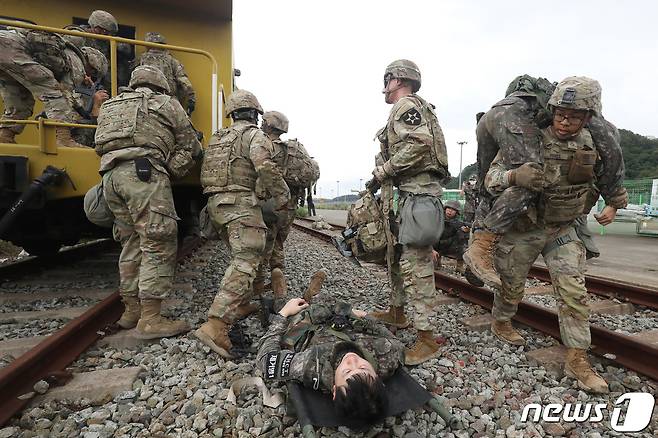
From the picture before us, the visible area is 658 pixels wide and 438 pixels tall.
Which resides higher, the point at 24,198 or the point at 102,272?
the point at 24,198

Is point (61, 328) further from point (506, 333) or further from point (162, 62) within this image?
point (506, 333)

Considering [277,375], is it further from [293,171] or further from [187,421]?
[293,171]

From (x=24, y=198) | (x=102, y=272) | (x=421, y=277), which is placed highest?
(x=24, y=198)

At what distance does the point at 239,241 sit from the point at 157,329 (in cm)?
93

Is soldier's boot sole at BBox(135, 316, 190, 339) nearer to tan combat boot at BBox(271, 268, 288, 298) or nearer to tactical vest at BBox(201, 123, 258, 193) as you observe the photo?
tactical vest at BBox(201, 123, 258, 193)

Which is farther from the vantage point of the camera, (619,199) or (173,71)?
(173,71)

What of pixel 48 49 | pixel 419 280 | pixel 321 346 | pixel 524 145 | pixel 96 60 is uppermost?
pixel 96 60

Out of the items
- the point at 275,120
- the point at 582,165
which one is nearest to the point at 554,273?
the point at 582,165

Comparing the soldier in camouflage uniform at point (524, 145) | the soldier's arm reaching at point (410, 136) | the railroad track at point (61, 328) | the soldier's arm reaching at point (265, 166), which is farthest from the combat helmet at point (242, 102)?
the railroad track at point (61, 328)

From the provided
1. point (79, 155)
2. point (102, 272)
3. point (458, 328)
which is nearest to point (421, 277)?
point (458, 328)

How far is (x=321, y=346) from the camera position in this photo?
2154 mm

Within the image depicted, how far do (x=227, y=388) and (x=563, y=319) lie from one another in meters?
2.22

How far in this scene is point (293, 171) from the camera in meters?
5.10

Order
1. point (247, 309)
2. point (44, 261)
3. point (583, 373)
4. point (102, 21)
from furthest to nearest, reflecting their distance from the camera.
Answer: point (44, 261) < point (102, 21) < point (247, 309) < point (583, 373)
